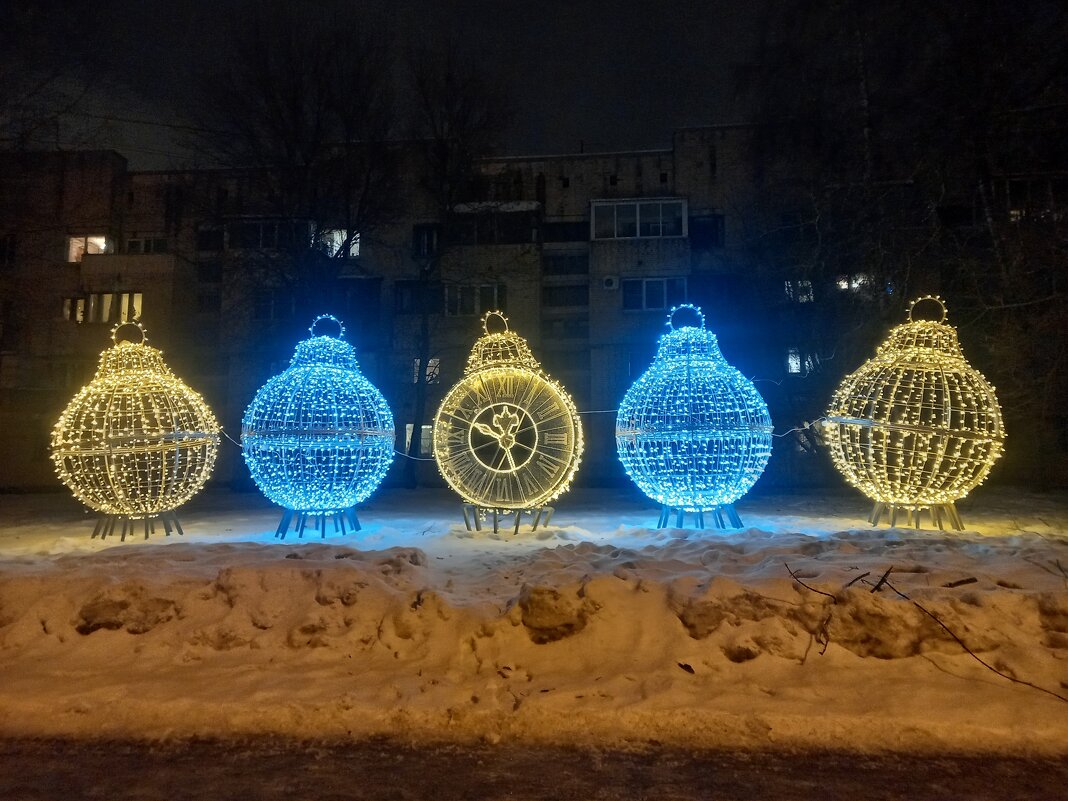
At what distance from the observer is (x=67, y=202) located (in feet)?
82.8

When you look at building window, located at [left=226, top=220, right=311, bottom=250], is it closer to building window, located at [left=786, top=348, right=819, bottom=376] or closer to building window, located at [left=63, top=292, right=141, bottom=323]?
building window, located at [left=63, top=292, right=141, bottom=323]

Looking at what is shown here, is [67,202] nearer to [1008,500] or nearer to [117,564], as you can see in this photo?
[117,564]

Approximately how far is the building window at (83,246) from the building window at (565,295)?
17301mm

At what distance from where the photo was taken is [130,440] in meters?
9.05

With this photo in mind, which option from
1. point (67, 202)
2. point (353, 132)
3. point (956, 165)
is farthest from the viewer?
point (67, 202)

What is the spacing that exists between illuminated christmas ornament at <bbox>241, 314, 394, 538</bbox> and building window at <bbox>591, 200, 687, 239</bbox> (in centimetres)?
1671

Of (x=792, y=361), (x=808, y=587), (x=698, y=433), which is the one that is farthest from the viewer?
(x=792, y=361)

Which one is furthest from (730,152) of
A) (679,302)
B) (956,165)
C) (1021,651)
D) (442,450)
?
(1021,651)

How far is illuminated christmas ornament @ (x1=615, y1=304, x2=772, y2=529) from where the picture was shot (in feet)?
29.7

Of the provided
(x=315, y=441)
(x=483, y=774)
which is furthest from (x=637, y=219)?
(x=483, y=774)

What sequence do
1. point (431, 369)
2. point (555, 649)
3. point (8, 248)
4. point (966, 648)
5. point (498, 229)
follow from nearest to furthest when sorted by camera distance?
point (966, 648) < point (555, 649) < point (431, 369) < point (498, 229) < point (8, 248)

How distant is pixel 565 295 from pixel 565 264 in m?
1.21

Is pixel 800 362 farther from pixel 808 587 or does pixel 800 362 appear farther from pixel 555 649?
pixel 555 649

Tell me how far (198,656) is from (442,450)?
521 cm
